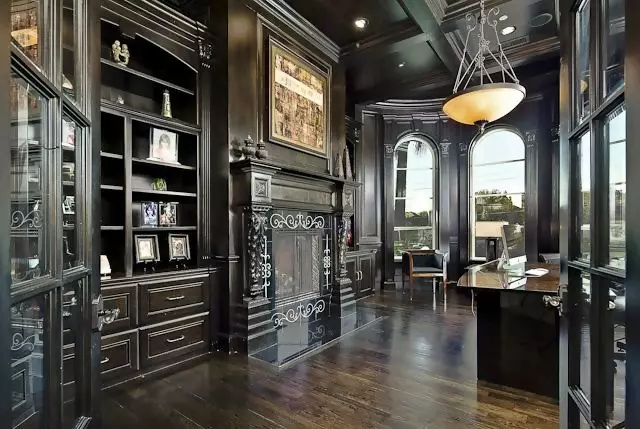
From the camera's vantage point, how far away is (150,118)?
10.7 feet

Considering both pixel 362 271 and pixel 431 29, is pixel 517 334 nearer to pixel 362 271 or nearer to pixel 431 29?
pixel 431 29

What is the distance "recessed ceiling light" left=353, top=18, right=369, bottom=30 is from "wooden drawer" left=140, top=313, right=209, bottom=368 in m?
3.73

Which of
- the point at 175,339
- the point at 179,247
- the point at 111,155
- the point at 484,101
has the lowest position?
the point at 175,339

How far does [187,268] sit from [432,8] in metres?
3.76

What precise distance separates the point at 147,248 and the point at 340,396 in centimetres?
226

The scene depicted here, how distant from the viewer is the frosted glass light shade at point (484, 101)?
124 inches

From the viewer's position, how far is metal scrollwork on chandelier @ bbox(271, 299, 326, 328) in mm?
4040

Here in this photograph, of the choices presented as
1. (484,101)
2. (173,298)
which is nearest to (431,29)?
(484,101)

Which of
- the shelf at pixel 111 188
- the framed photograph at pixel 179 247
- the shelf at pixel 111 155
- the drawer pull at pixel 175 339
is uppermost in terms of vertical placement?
the shelf at pixel 111 155

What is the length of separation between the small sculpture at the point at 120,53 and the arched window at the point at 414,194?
5.38m

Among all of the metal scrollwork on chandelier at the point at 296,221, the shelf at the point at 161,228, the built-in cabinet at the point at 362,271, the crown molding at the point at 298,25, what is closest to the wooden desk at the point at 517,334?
the metal scrollwork on chandelier at the point at 296,221

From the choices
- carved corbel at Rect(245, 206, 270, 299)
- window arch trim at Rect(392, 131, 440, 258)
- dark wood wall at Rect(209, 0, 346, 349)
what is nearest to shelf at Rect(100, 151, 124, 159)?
dark wood wall at Rect(209, 0, 346, 349)

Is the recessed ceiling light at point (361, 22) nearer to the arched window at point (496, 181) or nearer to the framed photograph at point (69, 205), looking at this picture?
the arched window at point (496, 181)

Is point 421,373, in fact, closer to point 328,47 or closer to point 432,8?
point 432,8
